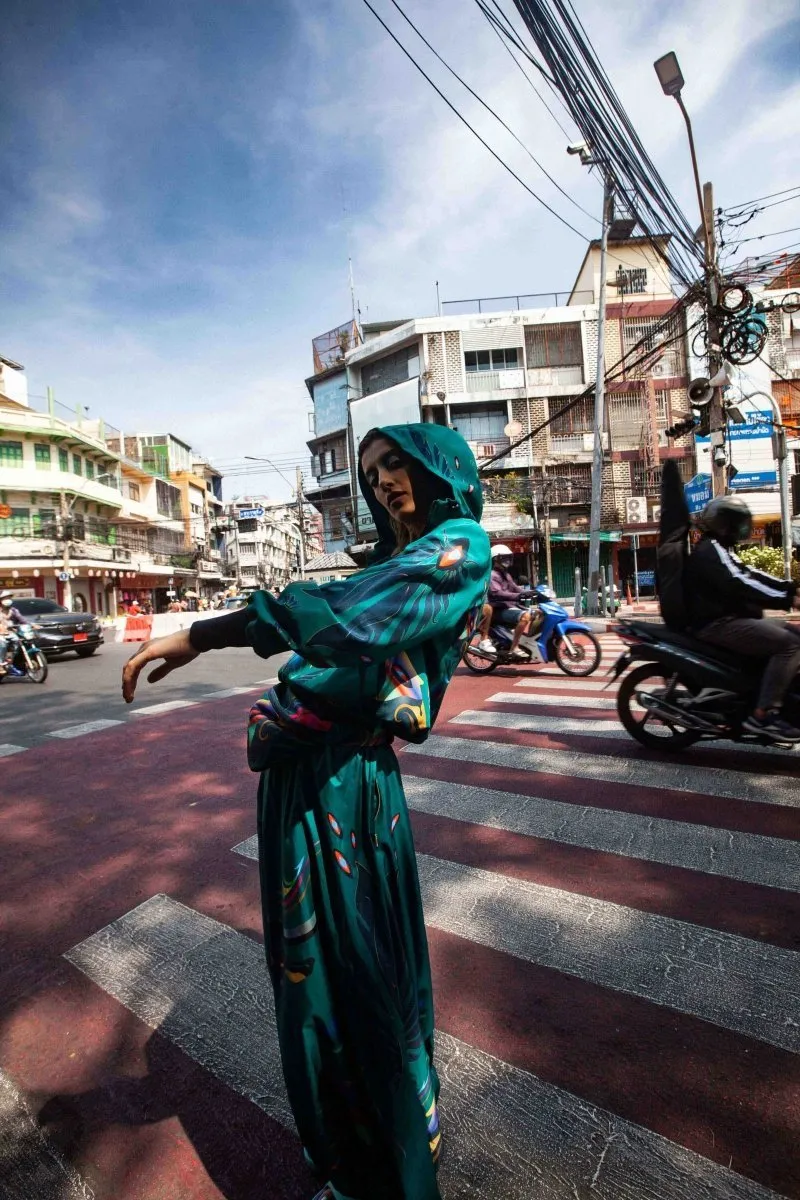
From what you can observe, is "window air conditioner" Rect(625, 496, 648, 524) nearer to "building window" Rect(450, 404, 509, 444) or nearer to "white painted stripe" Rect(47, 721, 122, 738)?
"building window" Rect(450, 404, 509, 444)

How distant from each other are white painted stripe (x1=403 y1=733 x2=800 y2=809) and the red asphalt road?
14 cm

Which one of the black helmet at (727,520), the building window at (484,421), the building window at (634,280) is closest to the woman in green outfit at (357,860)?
the black helmet at (727,520)

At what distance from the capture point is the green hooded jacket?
3.23 ft

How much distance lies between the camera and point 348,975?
114cm

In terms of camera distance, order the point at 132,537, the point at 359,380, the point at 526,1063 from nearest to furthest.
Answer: the point at 526,1063 < the point at 359,380 < the point at 132,537

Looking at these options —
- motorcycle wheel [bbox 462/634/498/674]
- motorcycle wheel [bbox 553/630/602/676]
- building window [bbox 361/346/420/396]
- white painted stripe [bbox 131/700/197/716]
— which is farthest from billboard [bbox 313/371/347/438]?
white painted stripe [bbox 131/700/197/716]

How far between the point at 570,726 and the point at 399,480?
13.7 feet

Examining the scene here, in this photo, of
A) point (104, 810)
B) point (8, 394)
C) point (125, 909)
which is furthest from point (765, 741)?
point (8, 394)

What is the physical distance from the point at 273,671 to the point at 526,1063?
8.22 m

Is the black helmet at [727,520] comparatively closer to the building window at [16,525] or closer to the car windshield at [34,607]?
the car windshield at [34,607]

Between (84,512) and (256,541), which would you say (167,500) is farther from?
(256,541)

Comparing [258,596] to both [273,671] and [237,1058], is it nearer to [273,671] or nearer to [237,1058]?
[237,1058]

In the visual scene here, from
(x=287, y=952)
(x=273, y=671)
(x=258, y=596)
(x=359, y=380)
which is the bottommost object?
(x=273, y=671)

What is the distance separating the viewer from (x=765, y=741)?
3680 millimetres
